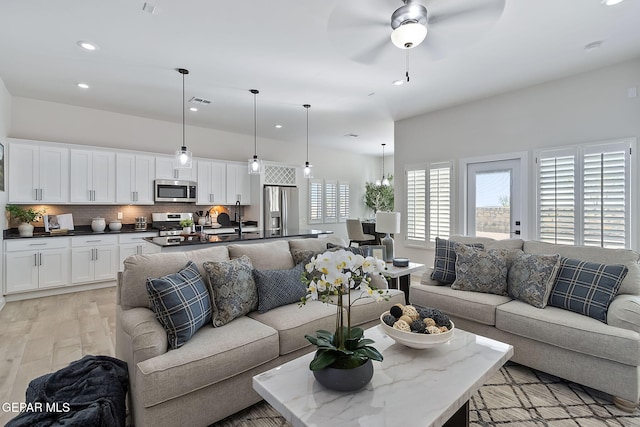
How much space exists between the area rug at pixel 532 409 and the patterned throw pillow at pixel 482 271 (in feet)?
2.54

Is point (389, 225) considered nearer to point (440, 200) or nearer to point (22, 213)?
point (440, 200)

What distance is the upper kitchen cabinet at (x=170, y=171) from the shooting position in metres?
5.55

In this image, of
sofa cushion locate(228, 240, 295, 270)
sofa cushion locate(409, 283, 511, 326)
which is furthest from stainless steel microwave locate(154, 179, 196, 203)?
sofa cushion locate(409, 283, 511, 326)

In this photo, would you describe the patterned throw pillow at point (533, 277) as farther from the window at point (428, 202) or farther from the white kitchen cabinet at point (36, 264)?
the white kitchen cabinet at point (36, 264)

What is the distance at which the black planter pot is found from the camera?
4.27 feet

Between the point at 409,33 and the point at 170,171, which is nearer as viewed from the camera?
the point at 409,33

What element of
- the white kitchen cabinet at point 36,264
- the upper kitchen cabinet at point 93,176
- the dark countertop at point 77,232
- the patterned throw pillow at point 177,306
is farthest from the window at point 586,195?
the white kitchen cabinet at point 36,264

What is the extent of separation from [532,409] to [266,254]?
224cm

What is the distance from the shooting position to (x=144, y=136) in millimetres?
5637

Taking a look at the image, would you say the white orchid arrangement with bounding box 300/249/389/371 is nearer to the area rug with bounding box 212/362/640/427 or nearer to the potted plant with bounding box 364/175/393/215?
the area rug with bounding box 212/362/640/427

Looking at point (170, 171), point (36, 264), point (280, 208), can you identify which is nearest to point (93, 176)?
point (170, 171)

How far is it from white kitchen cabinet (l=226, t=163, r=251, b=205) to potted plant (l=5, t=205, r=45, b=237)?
118 inches

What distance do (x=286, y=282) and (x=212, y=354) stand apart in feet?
2.84

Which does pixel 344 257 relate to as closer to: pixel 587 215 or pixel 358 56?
pixel 358 56
